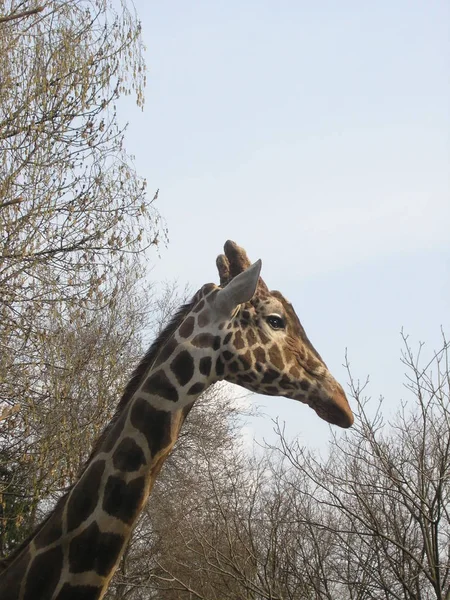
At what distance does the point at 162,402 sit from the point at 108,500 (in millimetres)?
619

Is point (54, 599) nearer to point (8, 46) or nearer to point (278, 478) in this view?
point (8, 46)

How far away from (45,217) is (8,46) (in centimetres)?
200

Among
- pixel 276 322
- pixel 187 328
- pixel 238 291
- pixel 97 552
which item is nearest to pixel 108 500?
pixel 97 552

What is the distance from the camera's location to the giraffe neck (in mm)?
4199

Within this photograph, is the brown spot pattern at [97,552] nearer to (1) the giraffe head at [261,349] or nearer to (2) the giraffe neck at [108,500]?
(2) the giraffe neck at [108,500]

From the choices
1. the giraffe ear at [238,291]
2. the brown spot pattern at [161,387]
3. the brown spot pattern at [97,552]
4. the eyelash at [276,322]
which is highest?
the eyelash at [276,322]

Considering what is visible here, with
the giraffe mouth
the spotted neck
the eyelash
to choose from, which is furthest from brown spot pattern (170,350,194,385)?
the giraffe mouth

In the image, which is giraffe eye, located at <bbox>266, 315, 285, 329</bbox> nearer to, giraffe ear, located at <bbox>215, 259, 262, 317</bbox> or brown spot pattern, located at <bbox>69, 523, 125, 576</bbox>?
giraffe ear, located at <bbox>215, 259, 262, 317</bbox>

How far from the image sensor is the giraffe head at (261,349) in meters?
4.77

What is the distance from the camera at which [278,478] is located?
14.1 m

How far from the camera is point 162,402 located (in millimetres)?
4508

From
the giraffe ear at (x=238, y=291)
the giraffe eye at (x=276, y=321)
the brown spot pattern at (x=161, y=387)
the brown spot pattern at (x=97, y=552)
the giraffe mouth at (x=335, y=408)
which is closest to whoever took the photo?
the brown spot pattern at (x=97, y=552)

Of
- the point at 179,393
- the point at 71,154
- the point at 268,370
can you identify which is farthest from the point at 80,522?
the point at 71,154

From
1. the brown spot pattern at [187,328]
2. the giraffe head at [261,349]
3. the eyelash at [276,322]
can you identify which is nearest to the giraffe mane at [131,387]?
the brown spot pattern at [187,328]
